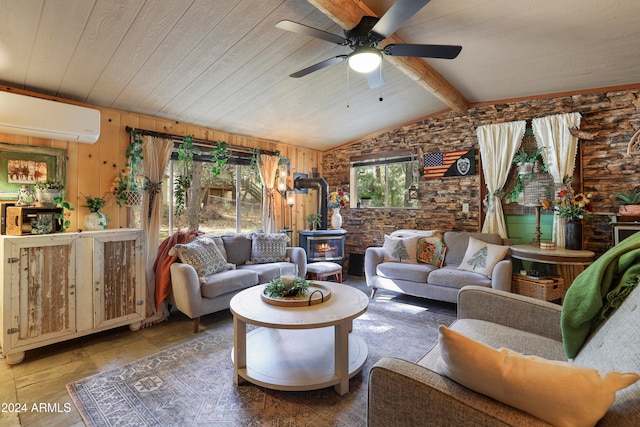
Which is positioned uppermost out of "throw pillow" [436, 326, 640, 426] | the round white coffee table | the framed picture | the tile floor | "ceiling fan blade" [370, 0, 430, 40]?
"ceiling fan blade" [370, 0, 430, 40]

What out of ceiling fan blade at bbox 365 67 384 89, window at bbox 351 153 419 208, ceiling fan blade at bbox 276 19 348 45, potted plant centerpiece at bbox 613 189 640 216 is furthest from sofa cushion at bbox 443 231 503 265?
ceiling fan blade at bbox 276 19 348 45

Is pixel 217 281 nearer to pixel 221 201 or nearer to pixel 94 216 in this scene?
pixel 94 216

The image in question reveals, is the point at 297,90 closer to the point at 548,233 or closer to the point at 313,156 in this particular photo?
the point at 313,156

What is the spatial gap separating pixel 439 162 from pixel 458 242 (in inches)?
53.5

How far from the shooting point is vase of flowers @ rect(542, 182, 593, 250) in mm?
3508

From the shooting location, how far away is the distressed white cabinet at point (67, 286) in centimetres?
243

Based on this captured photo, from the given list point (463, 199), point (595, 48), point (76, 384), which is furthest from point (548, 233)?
point (76, 384)

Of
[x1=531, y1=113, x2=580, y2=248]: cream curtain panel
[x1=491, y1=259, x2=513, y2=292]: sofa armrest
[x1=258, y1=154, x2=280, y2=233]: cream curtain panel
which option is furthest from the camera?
[x1=258, y1=154, x2=280, y2=233]: cream curtain panel

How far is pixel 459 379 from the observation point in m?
1.03

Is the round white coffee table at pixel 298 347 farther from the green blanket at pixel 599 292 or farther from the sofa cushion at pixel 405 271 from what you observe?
the sofa cushion at pixel 405 271

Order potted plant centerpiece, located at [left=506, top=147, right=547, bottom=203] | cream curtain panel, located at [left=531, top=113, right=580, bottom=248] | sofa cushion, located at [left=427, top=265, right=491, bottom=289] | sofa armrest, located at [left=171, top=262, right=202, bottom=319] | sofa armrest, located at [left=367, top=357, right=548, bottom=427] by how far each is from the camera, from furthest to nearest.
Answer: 1. potted plant centerpiece, located at [left=506, top=147, right=547, bottom=203]
2. cream curtain panel, located at [left=531, top=113, right=580, bottom=248]
3. sofa cushion, located at [left=427, top=265, right=491, bottom=289]
4. sofa armrest, located at [left=171, top=262, right=202, bottom=319]
5. sofa armrest, located at [left=367, top=357, right=548, bottom=427]

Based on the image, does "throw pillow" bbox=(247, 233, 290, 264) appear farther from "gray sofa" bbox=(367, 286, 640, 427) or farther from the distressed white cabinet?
"gray sofa" bbox=(367, 286, 640, 427)

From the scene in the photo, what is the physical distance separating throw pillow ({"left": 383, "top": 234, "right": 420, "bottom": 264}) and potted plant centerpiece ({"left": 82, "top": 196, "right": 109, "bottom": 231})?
348 cm

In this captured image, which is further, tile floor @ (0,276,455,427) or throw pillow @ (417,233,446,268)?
throw pillow @ (417,233,446,268)
